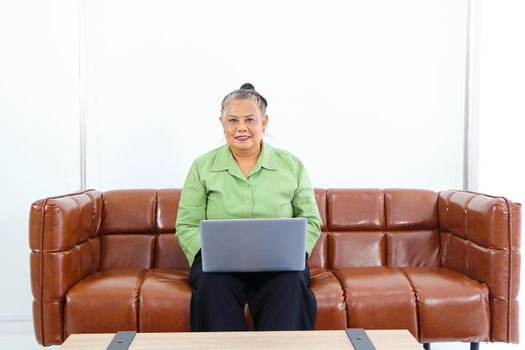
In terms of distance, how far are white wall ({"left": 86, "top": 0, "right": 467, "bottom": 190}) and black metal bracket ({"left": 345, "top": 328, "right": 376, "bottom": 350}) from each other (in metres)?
1.72

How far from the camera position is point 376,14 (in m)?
3.19

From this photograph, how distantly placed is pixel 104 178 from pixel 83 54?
0.77 metres

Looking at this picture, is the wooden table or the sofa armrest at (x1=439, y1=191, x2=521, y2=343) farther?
the sofa armrest at (x1=439, y1=191, x2=521, y2=343)

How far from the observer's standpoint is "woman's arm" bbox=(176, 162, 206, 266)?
229 centimetres

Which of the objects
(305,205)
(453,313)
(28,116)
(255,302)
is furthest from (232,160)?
(28,116)

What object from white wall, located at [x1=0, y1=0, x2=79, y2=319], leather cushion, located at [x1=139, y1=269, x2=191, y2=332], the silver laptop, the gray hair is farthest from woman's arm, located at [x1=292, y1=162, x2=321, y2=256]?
white wall, located at [x1=0, y1=0, x2=79, y2=319]

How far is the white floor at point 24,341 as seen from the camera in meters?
2.74

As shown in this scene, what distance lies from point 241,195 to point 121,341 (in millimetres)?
1012

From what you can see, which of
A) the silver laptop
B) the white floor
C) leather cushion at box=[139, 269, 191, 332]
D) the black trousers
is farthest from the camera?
the white floor

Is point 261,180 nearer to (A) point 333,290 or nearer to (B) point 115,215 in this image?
(A) point 333,290

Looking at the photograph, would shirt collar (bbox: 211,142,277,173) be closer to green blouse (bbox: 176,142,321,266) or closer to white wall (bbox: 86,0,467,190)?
green blouse (bbox: 176,142,321,266)

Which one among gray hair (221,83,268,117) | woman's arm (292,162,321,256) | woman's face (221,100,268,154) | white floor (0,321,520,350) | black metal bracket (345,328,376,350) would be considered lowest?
white floor (0,321,520,350)

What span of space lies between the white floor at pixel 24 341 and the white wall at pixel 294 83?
0.96m

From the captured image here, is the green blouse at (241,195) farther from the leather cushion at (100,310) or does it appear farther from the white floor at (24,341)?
the white floor at (24,341)
